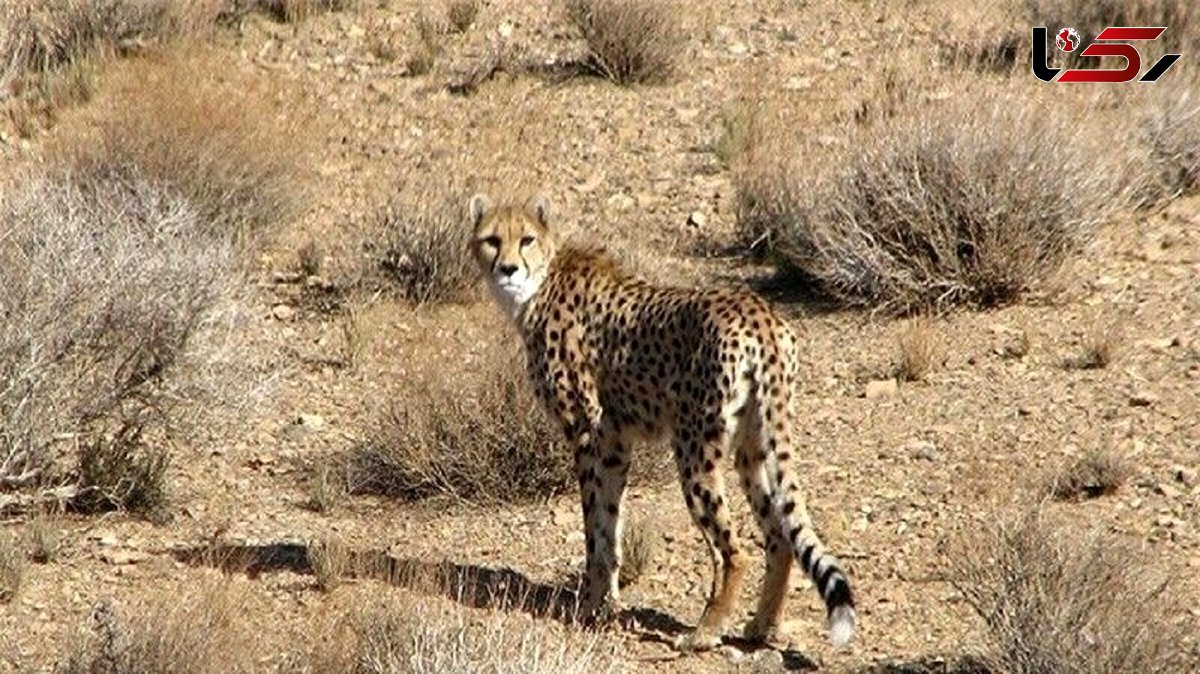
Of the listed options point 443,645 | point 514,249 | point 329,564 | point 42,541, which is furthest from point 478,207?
point 443,645

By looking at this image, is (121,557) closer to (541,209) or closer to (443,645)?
(541,209)

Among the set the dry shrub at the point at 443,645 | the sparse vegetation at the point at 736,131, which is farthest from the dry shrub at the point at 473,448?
the sparse vegetation at the point at 736,131

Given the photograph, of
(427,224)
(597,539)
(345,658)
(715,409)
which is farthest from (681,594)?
(427,224)

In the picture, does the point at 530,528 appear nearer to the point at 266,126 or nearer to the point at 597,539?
the point at 597,539

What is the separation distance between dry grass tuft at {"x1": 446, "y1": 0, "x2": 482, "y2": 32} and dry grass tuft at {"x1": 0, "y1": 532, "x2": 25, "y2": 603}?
938 centimetres

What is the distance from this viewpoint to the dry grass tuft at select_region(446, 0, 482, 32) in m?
17.5

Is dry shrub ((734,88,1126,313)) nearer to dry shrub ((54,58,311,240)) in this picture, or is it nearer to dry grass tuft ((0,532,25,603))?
dry shrub ((54,58,311,240))

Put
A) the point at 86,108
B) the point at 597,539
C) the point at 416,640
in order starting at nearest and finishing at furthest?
the point at 416,640, the point at 597,539, the point at 86,108

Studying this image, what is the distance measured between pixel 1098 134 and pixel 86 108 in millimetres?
6693

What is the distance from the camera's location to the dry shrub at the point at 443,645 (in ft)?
21.4

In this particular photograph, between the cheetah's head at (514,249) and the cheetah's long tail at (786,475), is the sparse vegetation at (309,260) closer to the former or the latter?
the cheetah's head at (514,249)

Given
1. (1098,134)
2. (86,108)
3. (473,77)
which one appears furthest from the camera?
(473,77)

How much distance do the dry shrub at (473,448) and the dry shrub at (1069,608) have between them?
8.53 feet

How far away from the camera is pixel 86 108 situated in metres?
15.5
